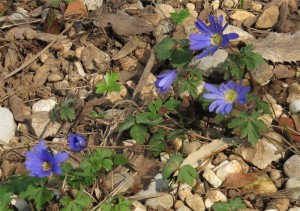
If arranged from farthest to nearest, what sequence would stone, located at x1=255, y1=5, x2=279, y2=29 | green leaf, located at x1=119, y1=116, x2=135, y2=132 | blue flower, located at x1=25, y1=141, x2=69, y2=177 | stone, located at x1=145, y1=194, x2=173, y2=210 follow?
stone, located at x1=255, y1=5, x2=279, y2=29 < green leaf, located at x1=119, y1=116, x2=135, y2=132 < stone, located at x1=145, y1=194, x2=173, y2=210 < blue flower, located at x1=25, y1=141, x2=69, y2=177

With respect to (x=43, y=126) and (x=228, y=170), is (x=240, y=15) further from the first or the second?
(x=43, y=126)

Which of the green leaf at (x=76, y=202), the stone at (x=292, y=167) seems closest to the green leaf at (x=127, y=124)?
the green leaf at (x=76, y=202)

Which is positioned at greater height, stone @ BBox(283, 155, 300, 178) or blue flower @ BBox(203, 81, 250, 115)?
blue flower @ BBox(203, 81, 250, 115)

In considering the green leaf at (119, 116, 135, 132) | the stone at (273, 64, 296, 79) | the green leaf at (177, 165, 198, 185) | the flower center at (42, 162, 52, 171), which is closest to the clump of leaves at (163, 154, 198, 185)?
the green leaf at (177, 165, 198, 185)

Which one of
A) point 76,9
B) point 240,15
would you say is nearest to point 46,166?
point 76,9

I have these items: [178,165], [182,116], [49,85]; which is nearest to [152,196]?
[178,165]

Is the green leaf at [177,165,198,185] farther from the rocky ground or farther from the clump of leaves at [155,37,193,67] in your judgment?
the clump of leaves at [155,37,193,67]

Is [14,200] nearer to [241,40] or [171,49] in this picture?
[171,49]
